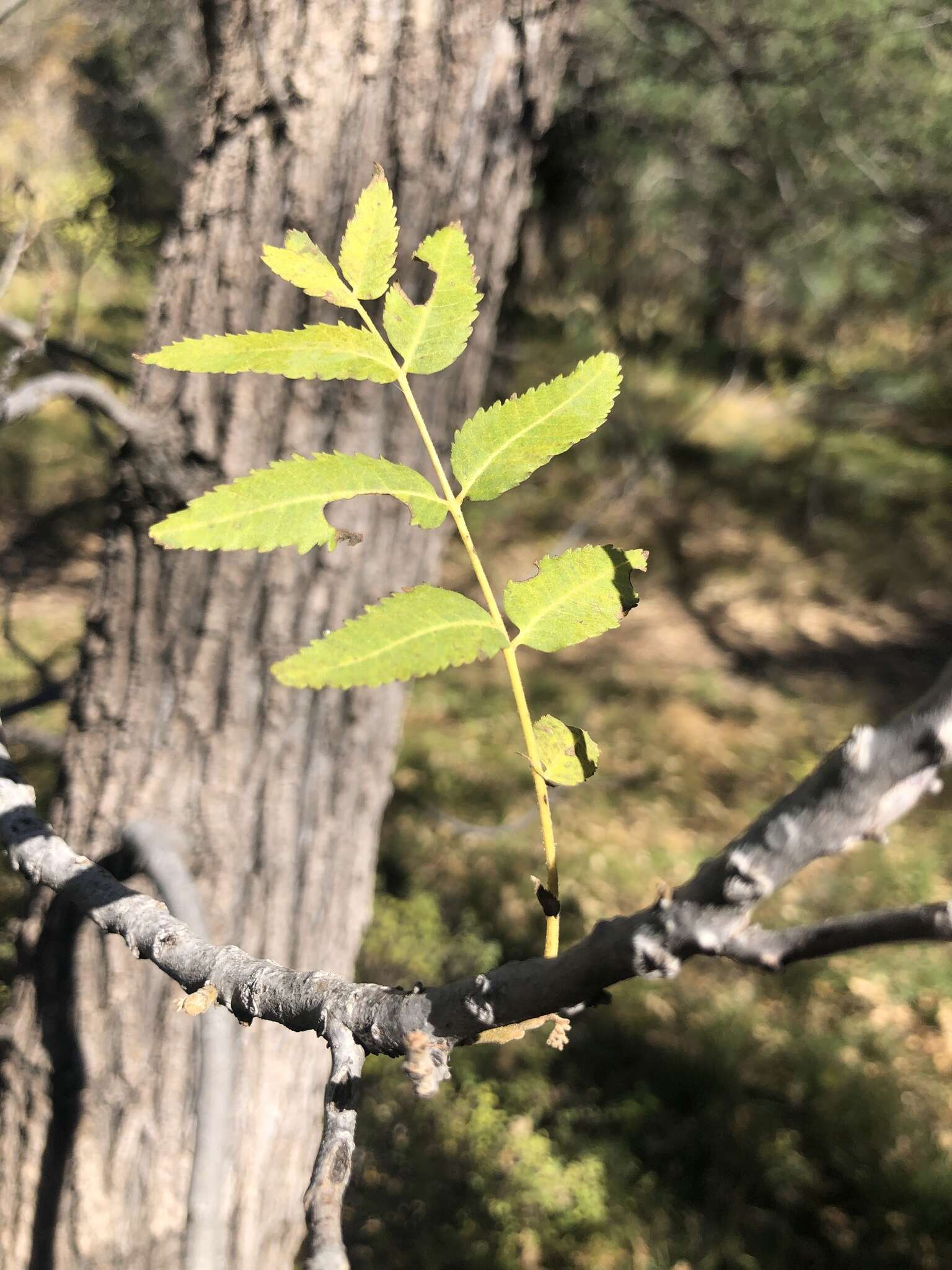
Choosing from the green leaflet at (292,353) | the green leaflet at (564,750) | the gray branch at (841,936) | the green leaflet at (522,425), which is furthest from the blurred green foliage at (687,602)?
the gray branch at (841,936)

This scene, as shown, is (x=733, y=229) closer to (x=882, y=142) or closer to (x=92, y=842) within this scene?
(x=882, y=142)

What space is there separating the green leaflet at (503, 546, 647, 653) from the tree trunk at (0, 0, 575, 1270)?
995mm

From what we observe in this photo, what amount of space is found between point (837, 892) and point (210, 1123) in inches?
161

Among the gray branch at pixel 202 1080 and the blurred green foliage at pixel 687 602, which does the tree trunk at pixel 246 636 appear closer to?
the gray branch at pixel 202 1080

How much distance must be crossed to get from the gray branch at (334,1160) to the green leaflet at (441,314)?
0.45m

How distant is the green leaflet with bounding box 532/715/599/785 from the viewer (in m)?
0.58

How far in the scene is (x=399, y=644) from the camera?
50 centimetres

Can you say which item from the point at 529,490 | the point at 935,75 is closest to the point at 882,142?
the point at 935,75

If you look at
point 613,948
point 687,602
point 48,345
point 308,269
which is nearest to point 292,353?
point 308,269

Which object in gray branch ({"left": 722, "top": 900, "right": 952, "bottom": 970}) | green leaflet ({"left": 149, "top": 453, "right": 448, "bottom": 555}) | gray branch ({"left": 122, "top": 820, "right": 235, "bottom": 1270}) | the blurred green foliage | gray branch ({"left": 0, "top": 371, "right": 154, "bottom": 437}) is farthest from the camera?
the blurred green foliage

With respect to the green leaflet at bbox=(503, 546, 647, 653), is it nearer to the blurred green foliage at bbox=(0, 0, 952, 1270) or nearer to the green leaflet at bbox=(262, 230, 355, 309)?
the green leaflet at bbox=(262, 230, 355, 309)

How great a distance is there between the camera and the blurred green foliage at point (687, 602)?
3.20 m

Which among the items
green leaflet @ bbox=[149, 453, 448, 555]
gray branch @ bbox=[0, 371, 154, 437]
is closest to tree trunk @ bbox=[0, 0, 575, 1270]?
gray branch @ bbox=[0, 371, 154, 437]

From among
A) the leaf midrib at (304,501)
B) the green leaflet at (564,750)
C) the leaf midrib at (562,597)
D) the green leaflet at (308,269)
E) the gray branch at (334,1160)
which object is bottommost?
the gray branch at (334,1160)
